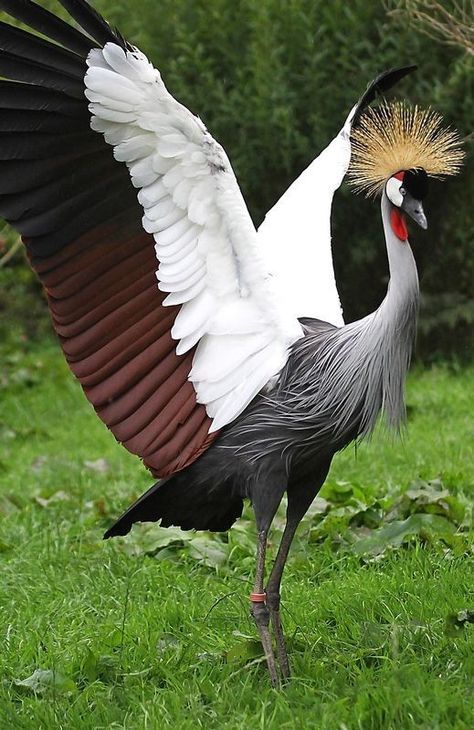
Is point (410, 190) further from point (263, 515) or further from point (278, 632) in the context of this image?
point (278, 632)

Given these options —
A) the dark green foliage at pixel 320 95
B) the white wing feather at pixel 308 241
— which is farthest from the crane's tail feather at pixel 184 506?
the dark green foliage at pixel 320 95

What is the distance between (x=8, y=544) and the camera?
5.69 m

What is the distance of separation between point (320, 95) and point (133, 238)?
5539 millimetres

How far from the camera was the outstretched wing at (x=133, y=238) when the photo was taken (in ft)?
11.9

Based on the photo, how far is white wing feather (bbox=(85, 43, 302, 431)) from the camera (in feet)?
11.9

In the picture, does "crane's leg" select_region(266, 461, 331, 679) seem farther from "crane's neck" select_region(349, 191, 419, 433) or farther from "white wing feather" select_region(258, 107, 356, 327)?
"white wing feather" select_region(258, 107, 356, 327)

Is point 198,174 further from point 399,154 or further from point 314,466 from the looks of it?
point 314,466

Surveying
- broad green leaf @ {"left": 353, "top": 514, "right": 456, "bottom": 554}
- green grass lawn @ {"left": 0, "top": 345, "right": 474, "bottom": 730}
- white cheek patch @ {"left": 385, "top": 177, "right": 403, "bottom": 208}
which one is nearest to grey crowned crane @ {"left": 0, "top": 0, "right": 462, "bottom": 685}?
white cheek patch @ {"left": 385, "top": 177, "right": 403, "bottom": 208}

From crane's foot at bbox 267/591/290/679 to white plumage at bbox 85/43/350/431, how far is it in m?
0.64

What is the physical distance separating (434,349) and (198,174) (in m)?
6.00

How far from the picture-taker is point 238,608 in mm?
4598

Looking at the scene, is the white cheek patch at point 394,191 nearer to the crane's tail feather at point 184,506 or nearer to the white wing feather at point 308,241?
the white wing feather at point 308,241

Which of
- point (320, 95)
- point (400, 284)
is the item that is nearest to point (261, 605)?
point (400, 284)

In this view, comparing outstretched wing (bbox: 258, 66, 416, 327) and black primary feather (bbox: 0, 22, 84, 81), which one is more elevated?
black primary feather (bbox: 0, 22, 84, 81)
